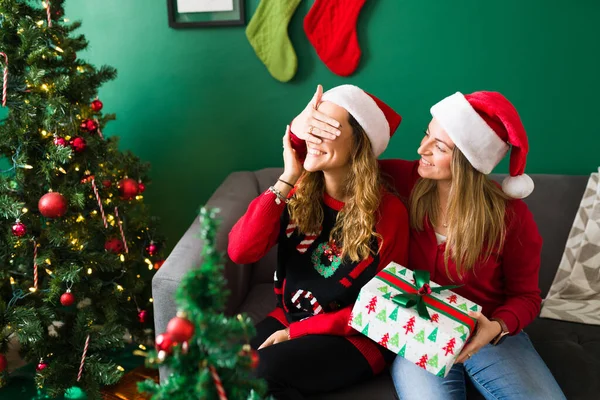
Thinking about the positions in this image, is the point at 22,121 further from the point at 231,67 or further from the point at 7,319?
the point at 231,67

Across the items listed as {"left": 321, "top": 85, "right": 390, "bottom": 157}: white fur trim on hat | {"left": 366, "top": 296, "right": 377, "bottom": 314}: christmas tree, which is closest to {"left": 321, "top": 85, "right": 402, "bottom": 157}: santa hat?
{"left": 321, "top": 85, "right": 390, "bottom": 157}: white fur trim on hat

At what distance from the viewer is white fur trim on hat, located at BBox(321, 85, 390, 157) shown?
5.02ft

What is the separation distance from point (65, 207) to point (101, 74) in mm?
530

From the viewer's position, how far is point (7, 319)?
187 cm

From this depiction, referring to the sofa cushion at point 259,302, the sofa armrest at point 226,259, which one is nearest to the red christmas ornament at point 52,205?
the sofa armrest at point 226,259

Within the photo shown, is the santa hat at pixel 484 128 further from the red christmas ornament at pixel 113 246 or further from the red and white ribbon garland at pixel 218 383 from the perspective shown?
the red christmas ornament at pixel 113 246

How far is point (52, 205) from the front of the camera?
1.76 metres

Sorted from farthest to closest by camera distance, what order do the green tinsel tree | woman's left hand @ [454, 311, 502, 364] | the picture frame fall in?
the picture frame, woman's left hand @ [454, 311, 502, 364], the green tinsel tree

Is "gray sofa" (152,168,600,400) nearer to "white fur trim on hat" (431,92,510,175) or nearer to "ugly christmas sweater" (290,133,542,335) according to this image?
"ugly christmas sweater" (290,133,542,335)

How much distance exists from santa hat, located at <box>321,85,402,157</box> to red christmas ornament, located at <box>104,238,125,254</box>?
991 millimetres

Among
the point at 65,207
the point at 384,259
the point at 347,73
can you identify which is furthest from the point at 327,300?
the point at 347,73

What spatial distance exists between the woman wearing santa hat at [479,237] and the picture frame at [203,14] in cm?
97

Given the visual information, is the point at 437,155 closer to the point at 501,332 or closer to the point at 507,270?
the point at 507,270

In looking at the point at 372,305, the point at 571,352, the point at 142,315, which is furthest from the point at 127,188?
the point at 571,352
